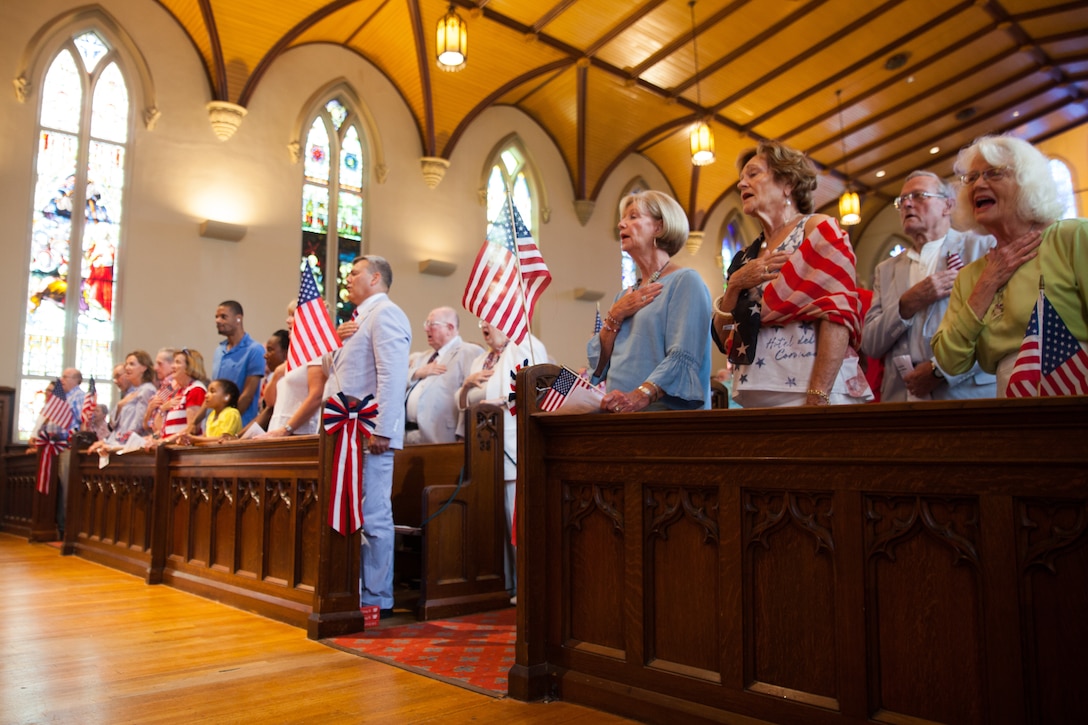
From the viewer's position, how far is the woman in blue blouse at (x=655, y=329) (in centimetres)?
247

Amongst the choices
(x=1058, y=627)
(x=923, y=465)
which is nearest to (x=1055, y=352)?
(x=923, y=465)

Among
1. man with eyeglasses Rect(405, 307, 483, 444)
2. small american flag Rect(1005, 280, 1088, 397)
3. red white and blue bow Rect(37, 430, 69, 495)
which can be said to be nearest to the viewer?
small american flag Rect(1005, 280, 1088, 397)

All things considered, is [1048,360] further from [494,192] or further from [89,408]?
[494,192]

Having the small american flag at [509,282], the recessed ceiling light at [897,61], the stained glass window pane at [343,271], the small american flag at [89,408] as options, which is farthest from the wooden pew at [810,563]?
the recessed ceiling light at [897,61]

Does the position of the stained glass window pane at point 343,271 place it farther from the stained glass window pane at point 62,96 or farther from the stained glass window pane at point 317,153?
the stained glass window pane at point 62,96

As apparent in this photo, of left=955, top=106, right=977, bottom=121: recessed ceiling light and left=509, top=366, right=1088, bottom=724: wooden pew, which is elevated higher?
left=955, top=106, right=977, bottom=121: recessed ceiling light

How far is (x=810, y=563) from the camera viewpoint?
73.3 inches

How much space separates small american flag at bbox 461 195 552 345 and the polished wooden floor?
154 cm

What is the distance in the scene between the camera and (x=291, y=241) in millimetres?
10148

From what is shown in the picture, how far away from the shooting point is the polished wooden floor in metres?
2.26

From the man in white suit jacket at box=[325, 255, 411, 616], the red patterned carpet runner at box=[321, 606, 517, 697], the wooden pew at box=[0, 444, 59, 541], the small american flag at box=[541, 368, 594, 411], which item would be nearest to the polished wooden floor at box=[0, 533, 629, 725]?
the red patterned carpet runner at box=[321, 606, 517, 697]

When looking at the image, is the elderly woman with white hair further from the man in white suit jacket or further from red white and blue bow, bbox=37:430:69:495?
red white and blue bow, bbox=37:430:69:495

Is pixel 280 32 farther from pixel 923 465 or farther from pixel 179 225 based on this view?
pixel 923 465

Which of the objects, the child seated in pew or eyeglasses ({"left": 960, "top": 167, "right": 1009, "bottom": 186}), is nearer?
eyeglasses ({"left": 960, "top": 167, "right": 1009, "bottom": 186})
